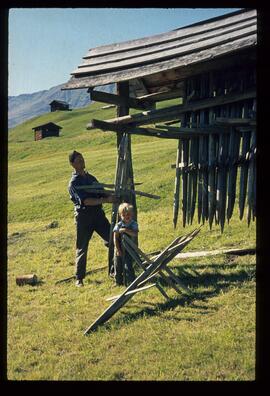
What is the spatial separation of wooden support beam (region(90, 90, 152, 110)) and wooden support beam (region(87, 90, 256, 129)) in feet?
0.93

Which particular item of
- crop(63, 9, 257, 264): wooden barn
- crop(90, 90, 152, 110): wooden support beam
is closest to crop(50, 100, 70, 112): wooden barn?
crop(90, 90, 152, 110): wooden support beam

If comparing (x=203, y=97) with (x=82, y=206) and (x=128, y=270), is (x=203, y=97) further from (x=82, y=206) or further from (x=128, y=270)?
(x=128, y=270)

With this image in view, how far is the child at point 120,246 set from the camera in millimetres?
7640

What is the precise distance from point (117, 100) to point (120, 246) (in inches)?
99.2

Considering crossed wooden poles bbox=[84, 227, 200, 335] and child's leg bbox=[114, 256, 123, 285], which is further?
child's leg bbox=[114, 256, 123, 285]

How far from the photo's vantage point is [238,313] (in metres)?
6.05

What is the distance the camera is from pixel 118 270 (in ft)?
26.0

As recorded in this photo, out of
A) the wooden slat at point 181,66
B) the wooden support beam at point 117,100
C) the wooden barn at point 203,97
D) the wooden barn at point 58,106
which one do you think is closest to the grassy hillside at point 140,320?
the wooden barn at point 203,97

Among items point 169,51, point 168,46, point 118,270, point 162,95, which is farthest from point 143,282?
point 162,95

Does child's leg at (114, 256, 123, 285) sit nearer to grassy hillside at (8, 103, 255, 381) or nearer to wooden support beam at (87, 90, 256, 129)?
grassy hillside at (8, 103, 255, 381)

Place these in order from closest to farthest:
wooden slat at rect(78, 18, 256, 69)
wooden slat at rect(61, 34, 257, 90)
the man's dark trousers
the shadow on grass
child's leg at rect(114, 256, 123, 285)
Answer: the shadow on grass
wooden slat at rect(61, 34, 257, 90)
wooden slat at rect(78, 18, 256, 69)
child's leg at rect(114, 256, 123, 285)
the man's dark trousers

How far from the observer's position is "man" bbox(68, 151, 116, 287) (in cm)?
814

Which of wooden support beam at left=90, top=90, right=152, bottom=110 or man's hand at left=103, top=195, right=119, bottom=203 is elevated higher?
wooden support beam at left=90, top=90, right=152, bottom=110

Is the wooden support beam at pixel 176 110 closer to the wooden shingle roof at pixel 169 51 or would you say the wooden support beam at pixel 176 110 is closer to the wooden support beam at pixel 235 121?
the wooden support beam at pixel 235 121
